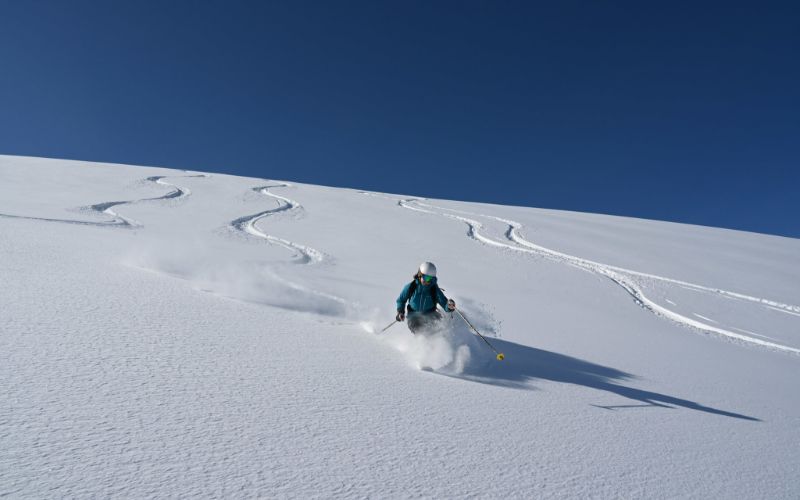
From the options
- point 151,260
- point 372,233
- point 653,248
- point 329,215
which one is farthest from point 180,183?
point 653,248

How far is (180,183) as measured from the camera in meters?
21.9

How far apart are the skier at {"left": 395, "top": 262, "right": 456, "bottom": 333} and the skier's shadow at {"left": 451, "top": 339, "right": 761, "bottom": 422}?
892 millimetres

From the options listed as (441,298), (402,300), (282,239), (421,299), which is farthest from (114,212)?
(441,298)

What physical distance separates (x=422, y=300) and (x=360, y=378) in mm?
1888

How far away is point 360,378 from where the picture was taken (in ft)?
12.8

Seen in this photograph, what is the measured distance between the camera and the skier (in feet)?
18.1

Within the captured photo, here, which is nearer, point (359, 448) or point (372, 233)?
point (359, 448)

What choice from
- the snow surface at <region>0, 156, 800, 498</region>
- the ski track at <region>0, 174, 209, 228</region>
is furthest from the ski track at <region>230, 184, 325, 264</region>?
the ski track at <region>0, 174, 209, 228</region>

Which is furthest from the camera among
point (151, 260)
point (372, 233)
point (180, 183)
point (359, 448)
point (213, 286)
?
point (180, 183)

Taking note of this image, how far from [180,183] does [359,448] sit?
22153 mm

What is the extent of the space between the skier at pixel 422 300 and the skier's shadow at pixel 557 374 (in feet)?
2.93

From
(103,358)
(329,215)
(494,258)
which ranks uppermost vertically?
(329,215)

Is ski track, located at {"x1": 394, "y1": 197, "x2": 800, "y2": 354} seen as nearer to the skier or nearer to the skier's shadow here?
the skier's shadow

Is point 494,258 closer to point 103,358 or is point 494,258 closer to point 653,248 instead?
point 653,248
